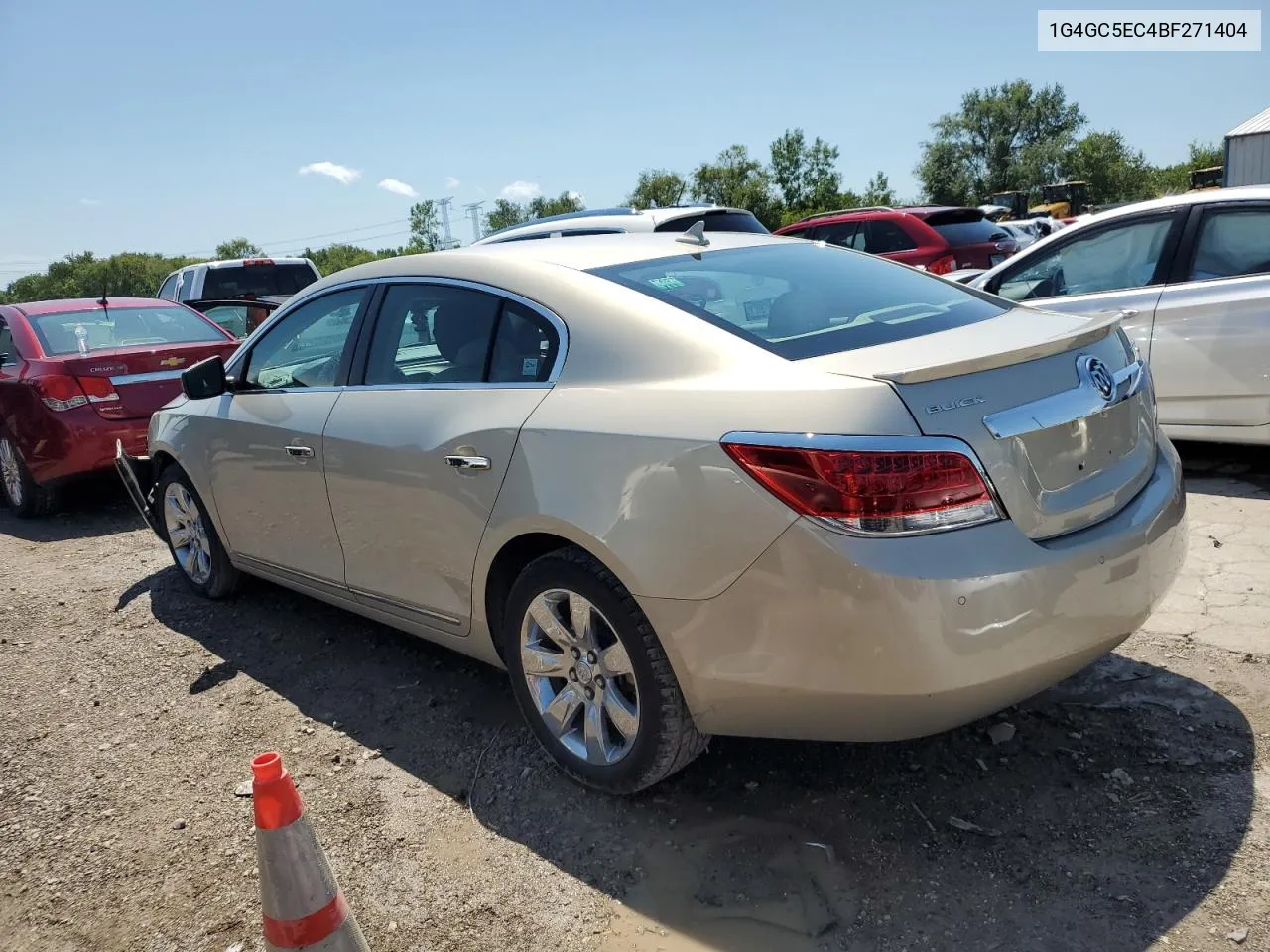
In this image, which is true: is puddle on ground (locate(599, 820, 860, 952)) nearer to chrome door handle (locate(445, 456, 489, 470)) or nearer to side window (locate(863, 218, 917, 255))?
chrome door handle (locate(445, 456, 489, 470))

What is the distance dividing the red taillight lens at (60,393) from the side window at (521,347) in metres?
4.95

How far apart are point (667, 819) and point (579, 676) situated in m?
0.47

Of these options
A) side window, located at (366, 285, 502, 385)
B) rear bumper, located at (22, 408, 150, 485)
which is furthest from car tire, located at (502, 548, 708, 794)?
rear bumper, located at (22, 408, 150, 485)

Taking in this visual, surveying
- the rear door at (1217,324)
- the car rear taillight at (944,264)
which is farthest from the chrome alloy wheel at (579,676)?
the car rear taillight at (944,264)

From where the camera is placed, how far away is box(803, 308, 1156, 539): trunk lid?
2.29 m

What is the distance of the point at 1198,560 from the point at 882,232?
851 cm

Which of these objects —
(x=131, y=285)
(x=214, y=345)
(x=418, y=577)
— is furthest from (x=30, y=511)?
(x=131, y=285)

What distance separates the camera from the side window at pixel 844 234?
40.9 feet

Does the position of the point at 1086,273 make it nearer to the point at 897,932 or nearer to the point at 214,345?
the point at 897,932

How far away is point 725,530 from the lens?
7.77ft

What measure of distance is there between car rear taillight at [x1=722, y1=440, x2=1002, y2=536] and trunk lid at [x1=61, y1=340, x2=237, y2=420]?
6055mm

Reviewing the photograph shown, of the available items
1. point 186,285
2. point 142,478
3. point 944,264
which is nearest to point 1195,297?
point 142,478

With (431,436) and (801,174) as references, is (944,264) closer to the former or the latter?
(431,436)

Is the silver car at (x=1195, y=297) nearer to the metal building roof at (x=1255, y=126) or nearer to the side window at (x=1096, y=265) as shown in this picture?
the side window at (x=1096, y=265)
